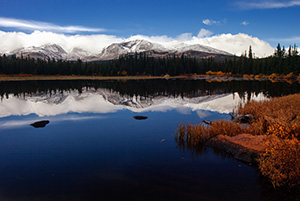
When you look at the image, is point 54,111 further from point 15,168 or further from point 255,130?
point 255,130

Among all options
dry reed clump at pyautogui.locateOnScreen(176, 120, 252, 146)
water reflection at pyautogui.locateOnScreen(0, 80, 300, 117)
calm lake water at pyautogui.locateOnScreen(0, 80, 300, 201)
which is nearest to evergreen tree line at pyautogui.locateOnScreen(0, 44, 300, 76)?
water reflection at pyautogui.locateOnScreen(0, 80, 300, 117)

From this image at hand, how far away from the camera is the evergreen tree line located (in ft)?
459

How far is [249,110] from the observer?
26.9 m

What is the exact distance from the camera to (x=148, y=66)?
193125mm

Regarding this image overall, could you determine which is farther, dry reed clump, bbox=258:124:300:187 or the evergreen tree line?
the evergreen tree line

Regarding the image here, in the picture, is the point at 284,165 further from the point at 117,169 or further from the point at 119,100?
the point at 119,100

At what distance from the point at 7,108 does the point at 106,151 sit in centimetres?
2761

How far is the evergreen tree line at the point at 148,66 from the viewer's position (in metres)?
140

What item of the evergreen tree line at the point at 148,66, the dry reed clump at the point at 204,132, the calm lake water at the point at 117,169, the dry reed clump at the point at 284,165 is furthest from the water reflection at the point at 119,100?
the evergreen tree line at the point at 148,66

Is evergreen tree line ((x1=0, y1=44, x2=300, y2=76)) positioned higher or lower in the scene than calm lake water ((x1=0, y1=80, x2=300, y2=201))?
higher

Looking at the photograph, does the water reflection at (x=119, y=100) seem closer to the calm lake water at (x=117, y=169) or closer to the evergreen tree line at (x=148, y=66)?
the calm lake water at (x=117, y=169)

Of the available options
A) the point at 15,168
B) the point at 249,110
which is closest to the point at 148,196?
the point at 15,168

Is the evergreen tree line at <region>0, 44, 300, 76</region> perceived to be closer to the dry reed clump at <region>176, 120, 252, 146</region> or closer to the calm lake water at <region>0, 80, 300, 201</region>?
the dry reed clump at <region>176, 120, 252, 146</region>

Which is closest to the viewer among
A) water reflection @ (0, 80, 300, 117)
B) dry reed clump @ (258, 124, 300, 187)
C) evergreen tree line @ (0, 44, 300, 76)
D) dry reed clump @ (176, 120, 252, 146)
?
dry reed clump @ (258, 124, 300, 187)
